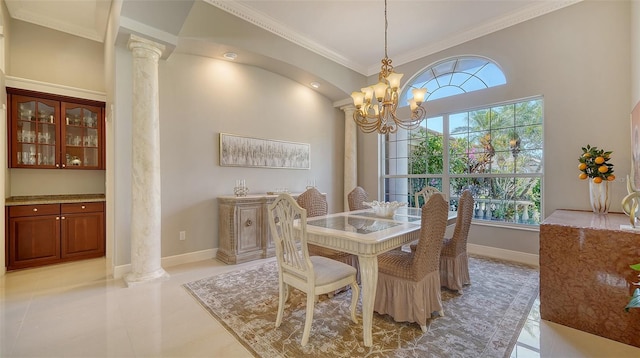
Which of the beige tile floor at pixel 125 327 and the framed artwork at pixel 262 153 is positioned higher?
the framed artwork at pixel 262 153

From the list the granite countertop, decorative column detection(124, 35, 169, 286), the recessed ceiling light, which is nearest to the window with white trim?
the recessed ceiling light

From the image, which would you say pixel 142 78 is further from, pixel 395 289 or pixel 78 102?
pixel 395 289

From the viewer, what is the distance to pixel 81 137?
409 cm

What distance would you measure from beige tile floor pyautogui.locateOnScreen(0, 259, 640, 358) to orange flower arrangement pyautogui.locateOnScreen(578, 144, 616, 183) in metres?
1.65

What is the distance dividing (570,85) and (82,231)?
698cm

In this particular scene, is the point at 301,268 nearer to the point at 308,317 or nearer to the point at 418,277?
the point at 308,317

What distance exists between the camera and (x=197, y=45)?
11.7 ft

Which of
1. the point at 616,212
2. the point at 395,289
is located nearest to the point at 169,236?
the point at 395,289

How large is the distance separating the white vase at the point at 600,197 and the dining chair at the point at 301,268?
2.92m

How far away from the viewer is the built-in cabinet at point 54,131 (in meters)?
Result: 3.58

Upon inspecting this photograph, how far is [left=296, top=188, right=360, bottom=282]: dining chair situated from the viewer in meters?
2.72

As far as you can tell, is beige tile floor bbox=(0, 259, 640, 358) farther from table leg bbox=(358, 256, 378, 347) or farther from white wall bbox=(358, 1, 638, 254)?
white wall bbox=(358, 1, 638, 254)

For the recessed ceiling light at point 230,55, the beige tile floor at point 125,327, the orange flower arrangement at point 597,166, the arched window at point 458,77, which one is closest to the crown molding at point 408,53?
the arched window at point 458,77

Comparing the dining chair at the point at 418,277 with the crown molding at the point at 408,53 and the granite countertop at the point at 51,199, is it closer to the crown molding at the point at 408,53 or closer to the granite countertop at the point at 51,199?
the crown molding at the point at 408,53
